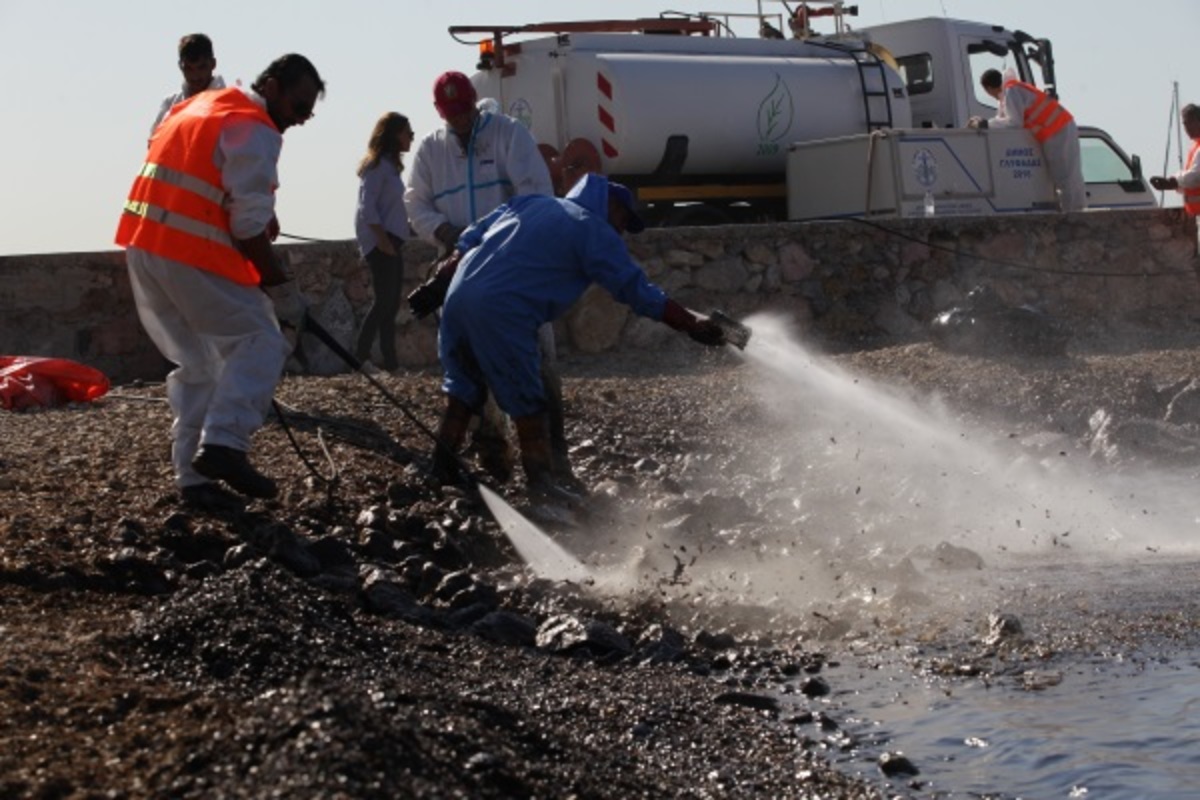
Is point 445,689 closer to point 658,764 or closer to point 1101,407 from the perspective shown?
point 658,764

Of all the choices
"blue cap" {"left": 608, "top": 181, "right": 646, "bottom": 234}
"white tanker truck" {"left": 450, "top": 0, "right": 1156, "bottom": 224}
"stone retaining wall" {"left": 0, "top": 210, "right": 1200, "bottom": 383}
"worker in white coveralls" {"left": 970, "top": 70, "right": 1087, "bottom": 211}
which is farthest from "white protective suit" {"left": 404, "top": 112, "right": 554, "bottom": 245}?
"worker in white coveralls" {"left": 970, "top": 70, "right": 1087, "bottom": 211}

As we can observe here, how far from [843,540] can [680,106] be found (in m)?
9.94

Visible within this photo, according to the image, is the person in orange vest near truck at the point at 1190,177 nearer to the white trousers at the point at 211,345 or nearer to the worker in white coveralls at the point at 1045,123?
the worker in white coveralls at the point at 1045,123

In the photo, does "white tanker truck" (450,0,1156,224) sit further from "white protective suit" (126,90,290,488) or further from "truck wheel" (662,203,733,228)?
"white protective suit" (126,90,290,488)

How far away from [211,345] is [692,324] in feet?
6.20

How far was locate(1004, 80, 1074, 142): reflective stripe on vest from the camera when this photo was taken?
18984mm

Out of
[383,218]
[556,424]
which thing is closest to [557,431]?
[556,424]

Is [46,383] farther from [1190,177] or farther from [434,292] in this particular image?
[1190,177]

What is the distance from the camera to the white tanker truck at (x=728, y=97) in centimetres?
1827

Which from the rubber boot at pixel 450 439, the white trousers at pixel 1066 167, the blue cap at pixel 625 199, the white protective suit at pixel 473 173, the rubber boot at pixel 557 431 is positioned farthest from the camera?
the white trousers at pixel 1066 167

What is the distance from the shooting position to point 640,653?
6.71m

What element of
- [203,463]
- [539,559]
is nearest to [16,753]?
[203,463]

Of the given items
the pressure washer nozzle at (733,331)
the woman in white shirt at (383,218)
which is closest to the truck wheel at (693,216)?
the woman in white shirt at (383,218)

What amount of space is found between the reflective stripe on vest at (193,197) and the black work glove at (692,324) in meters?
1.68
